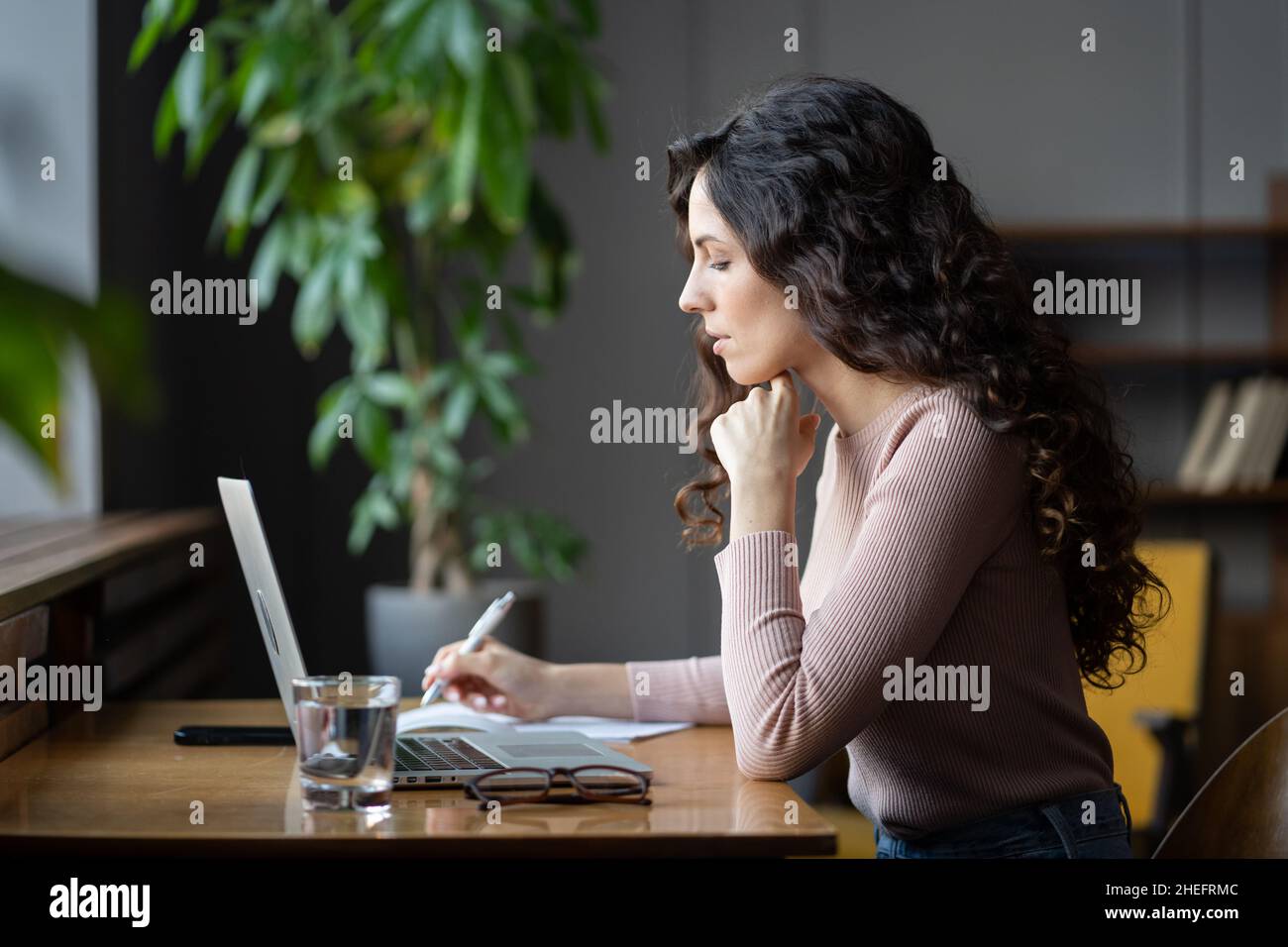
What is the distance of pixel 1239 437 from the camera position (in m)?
3.25

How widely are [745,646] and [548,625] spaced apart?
8.90 ft

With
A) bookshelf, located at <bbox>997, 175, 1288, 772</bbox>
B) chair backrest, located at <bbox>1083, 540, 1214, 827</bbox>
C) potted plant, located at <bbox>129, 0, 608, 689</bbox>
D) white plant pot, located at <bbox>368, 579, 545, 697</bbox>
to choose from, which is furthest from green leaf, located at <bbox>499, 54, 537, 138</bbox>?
chair backrest, located at <bbox>1083, 540, 1214, 827</bbox>

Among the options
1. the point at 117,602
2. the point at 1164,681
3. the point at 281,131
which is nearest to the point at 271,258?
the point at 281,131

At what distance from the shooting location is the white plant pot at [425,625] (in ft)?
9.76

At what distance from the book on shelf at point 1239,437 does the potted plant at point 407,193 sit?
5.16 feet

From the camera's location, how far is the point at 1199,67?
3.49 m

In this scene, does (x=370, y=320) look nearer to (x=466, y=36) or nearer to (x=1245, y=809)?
(x=466, y=36)

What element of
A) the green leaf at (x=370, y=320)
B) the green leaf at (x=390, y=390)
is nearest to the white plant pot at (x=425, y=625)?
the green leaf at (x=390, y=390)

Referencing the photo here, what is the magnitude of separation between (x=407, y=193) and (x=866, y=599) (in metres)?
2.20

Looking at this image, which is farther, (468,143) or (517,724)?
(468,143)

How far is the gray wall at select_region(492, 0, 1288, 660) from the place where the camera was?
3410 mm

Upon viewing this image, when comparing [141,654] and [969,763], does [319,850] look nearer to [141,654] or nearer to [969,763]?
[969,763]

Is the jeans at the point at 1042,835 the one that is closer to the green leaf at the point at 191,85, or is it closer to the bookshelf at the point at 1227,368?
the green leaf at the point at 191,85
